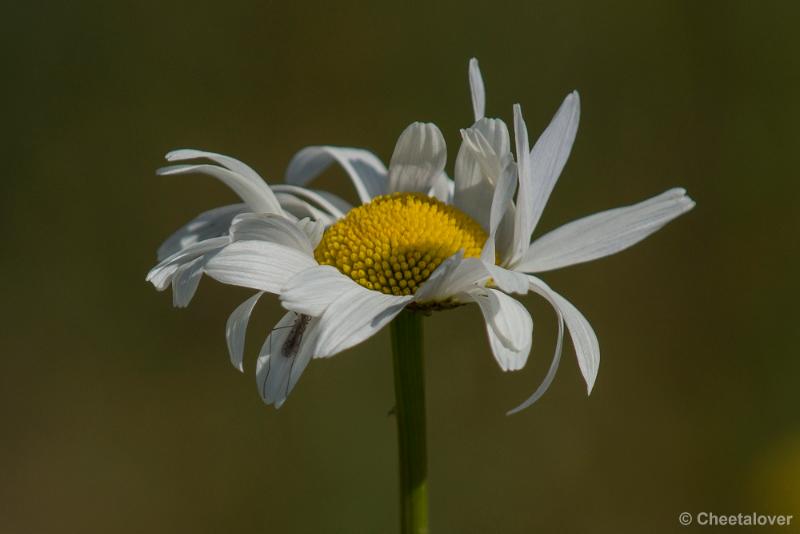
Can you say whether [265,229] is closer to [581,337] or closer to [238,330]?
[238,330]

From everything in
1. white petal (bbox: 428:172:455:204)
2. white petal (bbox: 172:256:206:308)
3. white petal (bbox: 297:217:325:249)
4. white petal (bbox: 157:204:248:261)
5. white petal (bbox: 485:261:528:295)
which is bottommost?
white petal (bbox: 485:261:528:295)

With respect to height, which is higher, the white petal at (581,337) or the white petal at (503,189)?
the white petal at (503,189)

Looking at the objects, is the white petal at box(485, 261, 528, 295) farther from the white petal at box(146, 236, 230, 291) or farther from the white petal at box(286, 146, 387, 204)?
the white petal at box(286, 146, 387, 204)

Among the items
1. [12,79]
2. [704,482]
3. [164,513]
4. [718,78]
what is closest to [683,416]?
[704,482]

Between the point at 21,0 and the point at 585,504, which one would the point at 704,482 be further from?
the point at 21,0

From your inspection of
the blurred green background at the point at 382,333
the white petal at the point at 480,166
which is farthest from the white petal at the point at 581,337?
the blurred green background at the point at 382,333

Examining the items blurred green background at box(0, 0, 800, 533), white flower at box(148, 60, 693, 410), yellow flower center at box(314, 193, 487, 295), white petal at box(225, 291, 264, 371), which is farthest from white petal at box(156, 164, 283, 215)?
blurred green background at box(0, 0, 800, 533)

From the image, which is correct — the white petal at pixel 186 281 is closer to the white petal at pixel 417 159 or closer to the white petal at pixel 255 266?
the white petal at pixel 255 266
